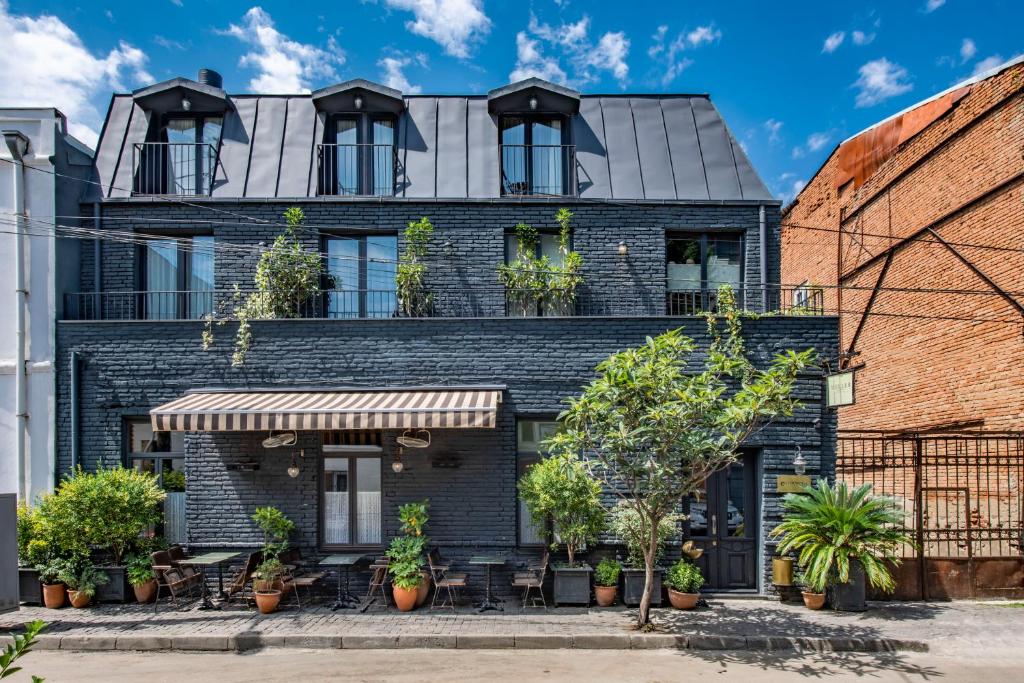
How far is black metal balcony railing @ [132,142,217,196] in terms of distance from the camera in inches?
482

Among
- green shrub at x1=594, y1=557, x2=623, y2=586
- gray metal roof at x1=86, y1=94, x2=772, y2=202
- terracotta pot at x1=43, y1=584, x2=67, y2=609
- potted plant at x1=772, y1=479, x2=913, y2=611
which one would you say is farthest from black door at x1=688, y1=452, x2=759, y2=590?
terracotta pot at x1=43, y1=584, x2=67, y2=609

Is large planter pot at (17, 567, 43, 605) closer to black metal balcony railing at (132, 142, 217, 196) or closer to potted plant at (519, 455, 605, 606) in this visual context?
black metal balcony railing at (132, 142, 217, 196)

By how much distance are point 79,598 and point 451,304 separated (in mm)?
7416

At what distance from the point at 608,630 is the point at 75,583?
814 centimetres

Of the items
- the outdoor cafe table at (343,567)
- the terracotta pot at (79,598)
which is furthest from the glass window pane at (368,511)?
the terracotta pot at (79,598)

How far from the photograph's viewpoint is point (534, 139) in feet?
41.7

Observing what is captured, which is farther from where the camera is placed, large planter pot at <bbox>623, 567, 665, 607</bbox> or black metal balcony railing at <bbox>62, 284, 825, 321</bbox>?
black metal balcony railing at <bbox>62, 284, 825, 321</bbox>

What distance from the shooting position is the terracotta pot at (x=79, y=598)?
10102 millimetres

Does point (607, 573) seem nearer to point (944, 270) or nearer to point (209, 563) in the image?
point (209, 563)

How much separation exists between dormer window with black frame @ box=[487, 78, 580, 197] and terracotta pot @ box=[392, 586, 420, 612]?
709cm

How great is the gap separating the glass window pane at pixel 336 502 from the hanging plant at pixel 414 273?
2.87 meters

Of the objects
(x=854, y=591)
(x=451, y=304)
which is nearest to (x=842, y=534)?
(x=854, y=591)

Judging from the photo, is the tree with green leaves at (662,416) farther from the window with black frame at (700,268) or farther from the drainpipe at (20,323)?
the drainpipe at (20,323)

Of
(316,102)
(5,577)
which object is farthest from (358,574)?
(316,102)
